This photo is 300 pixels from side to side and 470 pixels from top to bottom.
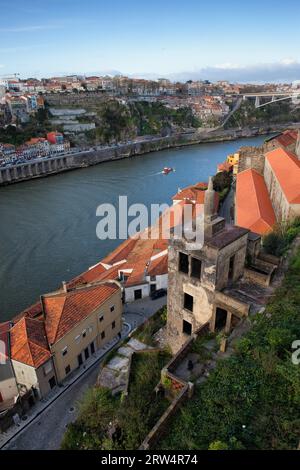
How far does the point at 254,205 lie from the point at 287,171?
3.59m

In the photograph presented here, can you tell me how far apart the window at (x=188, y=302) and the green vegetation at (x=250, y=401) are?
2.66 m

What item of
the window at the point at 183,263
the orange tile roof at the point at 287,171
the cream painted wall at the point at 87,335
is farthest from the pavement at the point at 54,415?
the orange tile roof at the point at 287,171

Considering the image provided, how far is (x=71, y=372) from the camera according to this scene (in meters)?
13.6

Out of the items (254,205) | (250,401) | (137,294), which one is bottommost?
(137,294)

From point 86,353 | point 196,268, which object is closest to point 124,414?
point 196,268

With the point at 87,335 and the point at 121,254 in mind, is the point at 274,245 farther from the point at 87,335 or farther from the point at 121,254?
the point at 121,254

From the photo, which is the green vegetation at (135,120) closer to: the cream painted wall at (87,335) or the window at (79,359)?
the cream painted wall at (87,335)

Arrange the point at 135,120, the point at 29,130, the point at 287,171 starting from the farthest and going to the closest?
the point at 135,120 → the point at 29,130 → the point at 287,171

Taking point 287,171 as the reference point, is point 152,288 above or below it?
below

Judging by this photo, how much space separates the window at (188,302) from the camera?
11000mm

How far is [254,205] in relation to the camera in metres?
22.7

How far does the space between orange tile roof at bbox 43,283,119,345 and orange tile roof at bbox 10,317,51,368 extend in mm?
307

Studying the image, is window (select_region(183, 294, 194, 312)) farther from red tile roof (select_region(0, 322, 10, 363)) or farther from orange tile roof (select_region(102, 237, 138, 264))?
orange tile roof (select_region(102, 237, 138, 264))

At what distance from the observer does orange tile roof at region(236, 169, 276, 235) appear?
66.2 feet
